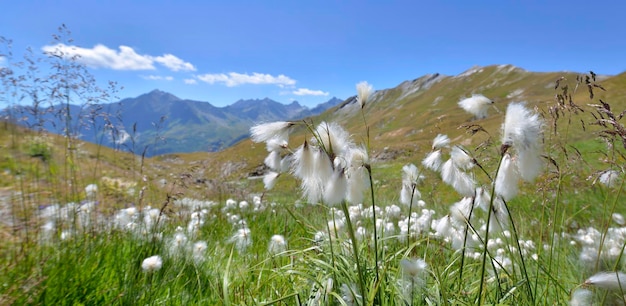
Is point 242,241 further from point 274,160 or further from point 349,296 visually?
point 349,296

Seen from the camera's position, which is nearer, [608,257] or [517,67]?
[608,257]

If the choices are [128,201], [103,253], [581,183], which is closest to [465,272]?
[103,253]

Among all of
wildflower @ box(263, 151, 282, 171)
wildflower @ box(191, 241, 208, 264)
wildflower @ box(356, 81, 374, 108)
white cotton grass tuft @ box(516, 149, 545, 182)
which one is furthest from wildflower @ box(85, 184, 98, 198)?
white cotton grass tuft @ box(516, 149, 545, 182)

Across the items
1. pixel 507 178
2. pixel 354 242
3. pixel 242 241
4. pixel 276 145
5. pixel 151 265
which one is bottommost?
pixel 242 241

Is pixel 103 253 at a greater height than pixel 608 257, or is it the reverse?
pixel 103 253

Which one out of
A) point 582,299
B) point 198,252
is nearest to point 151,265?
point 198,252

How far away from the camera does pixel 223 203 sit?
9.09 metres

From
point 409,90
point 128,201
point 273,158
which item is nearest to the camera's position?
point 273,158

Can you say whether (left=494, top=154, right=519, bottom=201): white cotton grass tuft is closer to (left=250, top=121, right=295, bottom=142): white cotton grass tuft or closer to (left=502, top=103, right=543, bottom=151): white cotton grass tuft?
(left=502, top=103, right=543, bottom=151): white cotton grass tuft

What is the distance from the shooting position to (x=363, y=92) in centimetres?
226

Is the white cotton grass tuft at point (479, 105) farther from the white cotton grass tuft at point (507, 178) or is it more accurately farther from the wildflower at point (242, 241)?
the wildflower at point (242, 241)

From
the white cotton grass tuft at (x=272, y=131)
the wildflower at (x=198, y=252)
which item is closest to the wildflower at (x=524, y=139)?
the white cotton grass tuft at (x=272, y=131)

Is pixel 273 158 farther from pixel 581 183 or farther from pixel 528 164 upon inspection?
pixel 581 183

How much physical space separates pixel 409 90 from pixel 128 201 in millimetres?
204282
